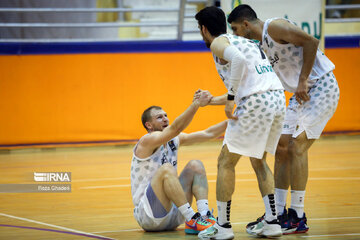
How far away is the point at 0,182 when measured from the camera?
7.67m

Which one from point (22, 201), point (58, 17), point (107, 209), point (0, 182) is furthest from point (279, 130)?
point (58, 17)

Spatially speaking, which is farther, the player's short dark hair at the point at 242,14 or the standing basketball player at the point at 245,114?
the player's short dark hair at the point at 242,14

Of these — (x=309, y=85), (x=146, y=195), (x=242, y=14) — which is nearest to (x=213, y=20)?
(x=242, y=14)

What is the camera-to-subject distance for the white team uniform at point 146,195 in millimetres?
4629

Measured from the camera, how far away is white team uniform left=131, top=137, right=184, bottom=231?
463 cm

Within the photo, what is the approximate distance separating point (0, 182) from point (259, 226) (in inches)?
176

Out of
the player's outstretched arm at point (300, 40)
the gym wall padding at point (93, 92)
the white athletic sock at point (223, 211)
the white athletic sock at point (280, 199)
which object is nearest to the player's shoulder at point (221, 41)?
the player's outstretched arm at point (300, 40)

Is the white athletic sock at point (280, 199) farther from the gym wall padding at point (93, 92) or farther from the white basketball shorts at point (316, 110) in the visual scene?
the gym wall padding at point (93, 92)

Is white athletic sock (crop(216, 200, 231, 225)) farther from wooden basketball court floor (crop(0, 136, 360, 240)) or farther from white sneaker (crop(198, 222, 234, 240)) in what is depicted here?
wooden basketball court floor (crop(0, 136, 360, 240))

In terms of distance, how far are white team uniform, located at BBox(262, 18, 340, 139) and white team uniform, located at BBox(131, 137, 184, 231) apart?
1099 millimetres

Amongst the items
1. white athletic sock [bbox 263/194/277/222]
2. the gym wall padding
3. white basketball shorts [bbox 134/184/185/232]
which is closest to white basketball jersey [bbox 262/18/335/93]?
white athletic sock [bbox 263/194/277/222]

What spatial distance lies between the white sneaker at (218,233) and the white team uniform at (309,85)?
Answer: 39.6 inches

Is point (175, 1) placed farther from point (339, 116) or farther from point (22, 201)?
point (22, 201)

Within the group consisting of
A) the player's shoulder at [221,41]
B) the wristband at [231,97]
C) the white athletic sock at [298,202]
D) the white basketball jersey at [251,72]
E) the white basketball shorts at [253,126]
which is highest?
the player's shoulder at [221,41]
